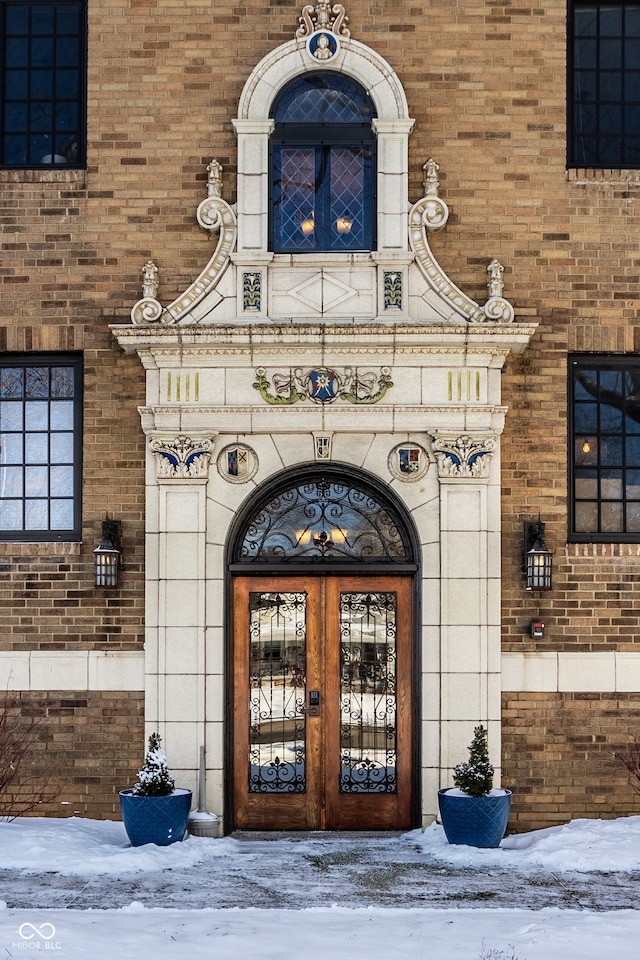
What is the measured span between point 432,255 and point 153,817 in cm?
615

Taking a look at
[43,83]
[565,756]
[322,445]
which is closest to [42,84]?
[43,83]

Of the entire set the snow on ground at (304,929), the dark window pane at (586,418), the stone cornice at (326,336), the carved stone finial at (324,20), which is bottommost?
the snow on ground at (304,929)

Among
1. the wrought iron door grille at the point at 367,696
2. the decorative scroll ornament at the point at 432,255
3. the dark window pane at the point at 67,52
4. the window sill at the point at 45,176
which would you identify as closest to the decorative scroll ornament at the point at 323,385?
the decorative scroll ornament at the point at 432,255

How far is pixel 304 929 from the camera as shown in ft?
28.9

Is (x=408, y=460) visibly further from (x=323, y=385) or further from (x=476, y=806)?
(x=476, y=806)

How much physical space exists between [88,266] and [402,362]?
341cm

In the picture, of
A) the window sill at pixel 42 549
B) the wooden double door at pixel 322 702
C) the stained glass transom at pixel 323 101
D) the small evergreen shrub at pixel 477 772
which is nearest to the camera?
the small evergreen shrub at pixel 477 772

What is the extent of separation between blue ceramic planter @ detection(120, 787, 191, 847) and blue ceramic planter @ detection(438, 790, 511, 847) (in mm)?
2468

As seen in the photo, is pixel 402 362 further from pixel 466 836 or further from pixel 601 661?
pixel 466 836

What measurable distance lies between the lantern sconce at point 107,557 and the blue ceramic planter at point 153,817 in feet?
7.09

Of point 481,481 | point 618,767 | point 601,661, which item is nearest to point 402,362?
point 481,481

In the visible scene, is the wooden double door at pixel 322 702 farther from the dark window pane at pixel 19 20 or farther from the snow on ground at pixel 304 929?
the dark window pane at pixel 19 20

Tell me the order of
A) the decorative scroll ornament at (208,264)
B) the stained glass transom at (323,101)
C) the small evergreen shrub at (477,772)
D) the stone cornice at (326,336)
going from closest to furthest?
the small evergreen shrub at (477,772), the stone cornice at (326,336), the decorative scroll ornament at (208,264), the stained glass transom at (323,101)

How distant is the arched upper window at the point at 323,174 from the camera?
1288 cm
